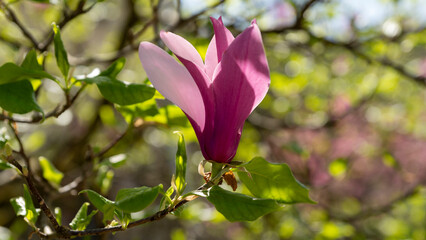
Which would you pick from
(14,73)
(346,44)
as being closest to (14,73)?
(14,73)

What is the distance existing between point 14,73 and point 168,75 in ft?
0.77

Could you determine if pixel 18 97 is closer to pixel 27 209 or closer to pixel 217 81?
pixel 27 209

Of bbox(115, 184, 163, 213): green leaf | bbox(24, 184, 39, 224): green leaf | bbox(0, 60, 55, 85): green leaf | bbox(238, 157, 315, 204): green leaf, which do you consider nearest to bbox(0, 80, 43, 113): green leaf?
bbox(0, 60, 55, 85): green leaf

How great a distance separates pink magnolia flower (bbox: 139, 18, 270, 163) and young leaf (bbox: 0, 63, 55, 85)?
0.18 m

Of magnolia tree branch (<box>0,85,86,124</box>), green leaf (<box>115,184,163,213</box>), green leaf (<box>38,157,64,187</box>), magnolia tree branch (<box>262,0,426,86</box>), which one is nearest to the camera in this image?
green leaf (<box>115,184,163,213</box>)

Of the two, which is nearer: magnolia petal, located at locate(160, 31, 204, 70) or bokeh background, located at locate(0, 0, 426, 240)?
magnolia petal, located at locate(160, 31, 204, 70)

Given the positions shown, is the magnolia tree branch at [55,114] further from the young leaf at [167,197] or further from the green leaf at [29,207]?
the young leaf at [167,197]

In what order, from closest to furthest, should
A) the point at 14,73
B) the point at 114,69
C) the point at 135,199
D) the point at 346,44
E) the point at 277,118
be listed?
the point at 135,199
the point at 14,73
the point at 114,69
the point at 346,44
the point at 277,118

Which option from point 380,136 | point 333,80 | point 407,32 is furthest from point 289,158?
point 407,32

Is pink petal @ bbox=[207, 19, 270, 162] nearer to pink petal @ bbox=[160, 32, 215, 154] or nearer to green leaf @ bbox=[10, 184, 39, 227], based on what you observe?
pink petal @ bbox=[160, 32, 215, 154]

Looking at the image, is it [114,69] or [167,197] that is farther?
[114,69]

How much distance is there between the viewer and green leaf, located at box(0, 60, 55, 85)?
533mm

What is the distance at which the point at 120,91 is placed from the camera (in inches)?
23.2

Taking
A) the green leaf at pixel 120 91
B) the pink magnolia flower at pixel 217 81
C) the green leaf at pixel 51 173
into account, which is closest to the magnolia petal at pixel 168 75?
the pink magnolia flower at pixel 217 81
